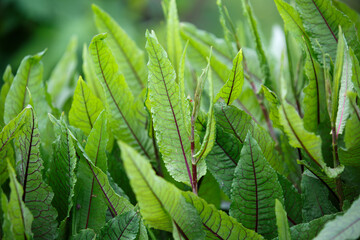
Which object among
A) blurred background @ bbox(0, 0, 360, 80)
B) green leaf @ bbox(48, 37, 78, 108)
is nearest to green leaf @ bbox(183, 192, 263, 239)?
green leaf @ bbox(48, 37, 78, 108)

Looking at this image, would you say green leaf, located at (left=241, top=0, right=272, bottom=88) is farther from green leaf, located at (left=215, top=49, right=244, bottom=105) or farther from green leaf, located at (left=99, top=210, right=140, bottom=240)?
green leaf, located at (left=99, top=210, right=140, bottom=240)

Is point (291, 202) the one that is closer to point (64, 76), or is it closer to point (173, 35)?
point (173, 35)

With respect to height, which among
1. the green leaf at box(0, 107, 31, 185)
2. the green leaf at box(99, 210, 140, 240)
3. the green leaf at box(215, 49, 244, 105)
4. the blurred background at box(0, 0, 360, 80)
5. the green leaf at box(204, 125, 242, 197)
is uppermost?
the blurred background at box(0, 0, 360, 80)

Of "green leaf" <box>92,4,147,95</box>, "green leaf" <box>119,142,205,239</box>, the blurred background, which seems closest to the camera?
"green leaf" <box>119,142,205,239</box>

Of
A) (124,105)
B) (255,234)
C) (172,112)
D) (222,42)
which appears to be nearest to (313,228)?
(255,234)

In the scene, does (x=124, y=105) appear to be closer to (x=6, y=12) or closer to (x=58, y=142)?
(x=58, y=142)

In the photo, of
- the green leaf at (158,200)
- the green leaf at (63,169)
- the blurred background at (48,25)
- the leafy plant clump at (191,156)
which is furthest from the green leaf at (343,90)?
the blurred background at (48,25)

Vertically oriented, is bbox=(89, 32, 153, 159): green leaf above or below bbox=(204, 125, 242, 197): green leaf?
above
